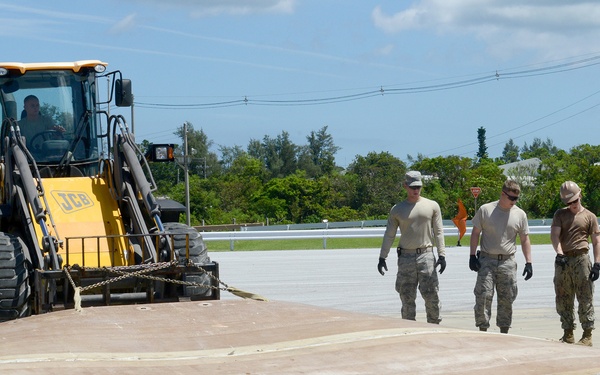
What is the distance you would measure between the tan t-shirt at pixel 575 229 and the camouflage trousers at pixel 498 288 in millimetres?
718

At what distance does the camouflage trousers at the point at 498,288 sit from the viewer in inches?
445

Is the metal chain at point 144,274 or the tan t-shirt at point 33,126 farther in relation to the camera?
the tan t-shirt at point 33,126

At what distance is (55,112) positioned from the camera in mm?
12008

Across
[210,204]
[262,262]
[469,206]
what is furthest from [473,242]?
[210,204]

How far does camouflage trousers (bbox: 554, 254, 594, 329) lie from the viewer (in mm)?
11406

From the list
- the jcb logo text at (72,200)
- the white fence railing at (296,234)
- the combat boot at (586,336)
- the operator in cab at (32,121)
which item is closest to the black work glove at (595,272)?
the combat boot at (586,336)

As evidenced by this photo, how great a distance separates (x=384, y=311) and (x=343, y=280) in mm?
4565

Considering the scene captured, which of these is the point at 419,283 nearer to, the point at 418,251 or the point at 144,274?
the point at 418,251

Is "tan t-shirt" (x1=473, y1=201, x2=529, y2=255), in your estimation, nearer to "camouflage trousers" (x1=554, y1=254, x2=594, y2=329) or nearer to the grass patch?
"camouflage trousers" (x1=554, y1=254, x2=594, y2=329)

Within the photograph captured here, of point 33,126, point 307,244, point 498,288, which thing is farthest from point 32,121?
point 307,244

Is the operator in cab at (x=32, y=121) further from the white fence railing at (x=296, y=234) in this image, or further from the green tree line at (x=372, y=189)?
the green tree line at (x=372, y=189)

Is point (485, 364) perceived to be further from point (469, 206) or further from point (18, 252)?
point (469, 206)

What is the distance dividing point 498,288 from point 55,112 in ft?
18.4

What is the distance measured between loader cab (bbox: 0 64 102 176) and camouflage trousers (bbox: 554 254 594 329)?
5.73 metres
